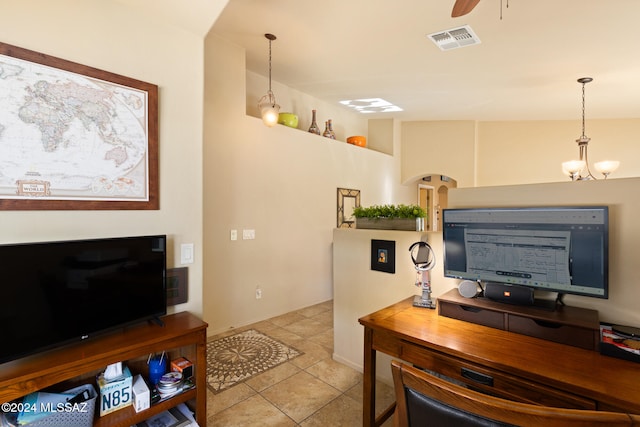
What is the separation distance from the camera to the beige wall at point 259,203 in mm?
3477

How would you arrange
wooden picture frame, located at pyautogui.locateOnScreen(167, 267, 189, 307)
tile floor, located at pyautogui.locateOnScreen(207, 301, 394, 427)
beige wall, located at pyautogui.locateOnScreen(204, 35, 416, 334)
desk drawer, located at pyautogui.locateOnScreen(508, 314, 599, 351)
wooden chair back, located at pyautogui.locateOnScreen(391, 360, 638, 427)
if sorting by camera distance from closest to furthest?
wooden chair back, located at pyautogui.locateOnScreen(391, 360, 638, 427) < desk drawer, located at pyautogui.locateOnScreen(508, 314, 599, 351) < wooden picture frame, located at pyautogui.locateOnScreen(167, 267, 189, 307) < tile floor, located at pyautogui.locateOnScreen(207, 301, 394, 427) < beige wall, located at pyautogui.locateOnScreen(204, 35, 416, 334)

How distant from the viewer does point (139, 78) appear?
72.4 inches

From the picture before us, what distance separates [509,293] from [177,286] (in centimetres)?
201

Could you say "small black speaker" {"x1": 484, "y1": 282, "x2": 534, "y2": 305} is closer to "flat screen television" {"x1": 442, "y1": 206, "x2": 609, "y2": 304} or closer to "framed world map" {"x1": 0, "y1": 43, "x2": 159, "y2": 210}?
"flat screen television" {"x1": 442, "y1": 206, "x2": 609, "y2": 304}

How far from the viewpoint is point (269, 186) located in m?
4.05

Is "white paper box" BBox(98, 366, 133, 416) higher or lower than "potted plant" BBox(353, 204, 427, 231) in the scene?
lower

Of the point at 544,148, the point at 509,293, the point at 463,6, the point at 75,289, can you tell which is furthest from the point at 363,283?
the point at 544,148

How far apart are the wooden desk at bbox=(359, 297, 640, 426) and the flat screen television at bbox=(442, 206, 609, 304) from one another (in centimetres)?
31

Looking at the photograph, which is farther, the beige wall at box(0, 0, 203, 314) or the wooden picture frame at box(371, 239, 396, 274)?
the wooden picture frame at box(371, 239, 396, 274)

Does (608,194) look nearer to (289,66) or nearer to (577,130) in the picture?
(289,66)

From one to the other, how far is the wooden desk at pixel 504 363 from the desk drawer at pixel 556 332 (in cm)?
3

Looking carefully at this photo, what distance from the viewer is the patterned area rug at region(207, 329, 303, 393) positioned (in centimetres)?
262

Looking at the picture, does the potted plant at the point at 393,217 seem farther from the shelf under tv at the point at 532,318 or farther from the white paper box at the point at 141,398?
the white paper box at the point at 141,398

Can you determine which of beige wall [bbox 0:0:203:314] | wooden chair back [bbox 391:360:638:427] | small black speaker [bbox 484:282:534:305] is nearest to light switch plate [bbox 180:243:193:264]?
beige wall [bbox 0:0:203:314]
